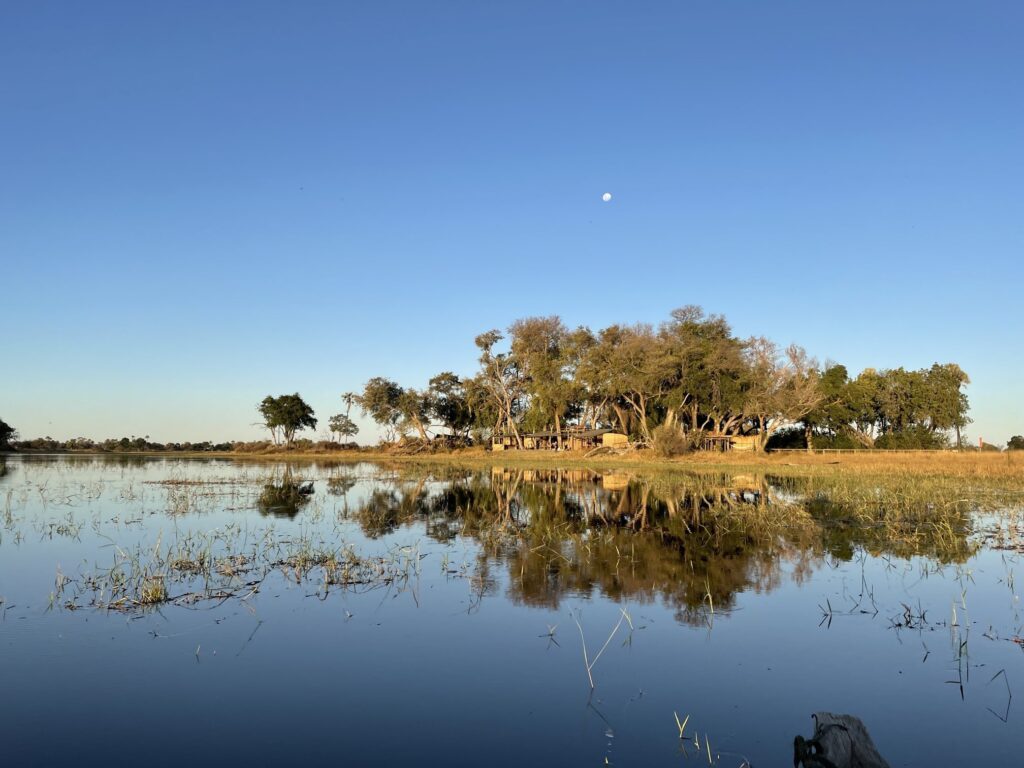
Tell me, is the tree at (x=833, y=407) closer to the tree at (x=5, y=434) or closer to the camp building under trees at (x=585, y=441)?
the camp building under trees at (x=585, y=441)

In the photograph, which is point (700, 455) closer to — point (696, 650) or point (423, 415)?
point (423, 415)

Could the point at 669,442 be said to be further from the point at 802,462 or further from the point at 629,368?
the point at 802,462

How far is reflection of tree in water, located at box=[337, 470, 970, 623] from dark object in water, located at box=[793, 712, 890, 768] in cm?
489

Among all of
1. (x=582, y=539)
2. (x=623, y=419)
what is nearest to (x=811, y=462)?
(x=623, y=419)

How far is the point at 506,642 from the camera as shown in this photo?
923 cm

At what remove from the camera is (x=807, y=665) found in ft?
27.4

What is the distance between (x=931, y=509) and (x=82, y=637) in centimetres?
2466

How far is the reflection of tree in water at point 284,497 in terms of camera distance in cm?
2400

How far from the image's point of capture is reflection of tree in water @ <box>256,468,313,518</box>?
2400 cm

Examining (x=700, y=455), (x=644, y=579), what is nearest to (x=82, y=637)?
(x=644, y=579)

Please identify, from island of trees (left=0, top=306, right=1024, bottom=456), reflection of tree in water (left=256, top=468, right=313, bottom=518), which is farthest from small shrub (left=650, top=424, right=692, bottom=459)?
reflection of tree in water (left=256, top=468, right=313, bottom=518)

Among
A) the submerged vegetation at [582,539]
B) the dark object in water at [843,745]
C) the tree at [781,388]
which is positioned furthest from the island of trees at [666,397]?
the dark object in water at [843,745]

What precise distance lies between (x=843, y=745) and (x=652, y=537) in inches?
506

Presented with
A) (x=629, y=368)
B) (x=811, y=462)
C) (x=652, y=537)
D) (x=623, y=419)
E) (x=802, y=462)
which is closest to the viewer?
(x=652, y=537)
